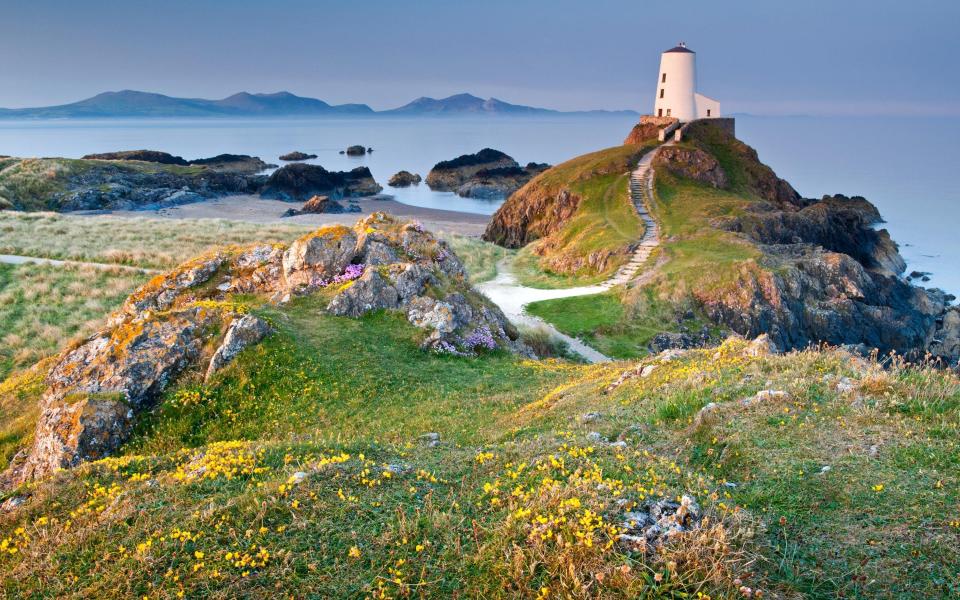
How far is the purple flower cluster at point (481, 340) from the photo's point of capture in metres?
22.4

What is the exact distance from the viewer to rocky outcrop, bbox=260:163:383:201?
104m

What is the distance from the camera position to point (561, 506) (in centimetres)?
704

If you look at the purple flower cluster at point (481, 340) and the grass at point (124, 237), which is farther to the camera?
the grass at point (124, 237)

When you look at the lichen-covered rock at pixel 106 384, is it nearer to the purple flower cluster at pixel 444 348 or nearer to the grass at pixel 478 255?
the purple flower cluster at pixel 444 348

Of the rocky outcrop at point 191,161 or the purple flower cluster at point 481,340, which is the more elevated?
the rocky outcrop at point 191,161

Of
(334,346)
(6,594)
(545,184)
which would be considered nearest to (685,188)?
(545,184)

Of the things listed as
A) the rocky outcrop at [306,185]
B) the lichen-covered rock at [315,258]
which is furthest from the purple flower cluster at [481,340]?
the rocky outcrop at [306,185]

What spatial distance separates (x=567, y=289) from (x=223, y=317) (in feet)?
95.3

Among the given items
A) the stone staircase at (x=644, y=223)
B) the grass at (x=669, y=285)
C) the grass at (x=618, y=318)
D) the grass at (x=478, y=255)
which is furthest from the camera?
the grass at (x=478, y=255)

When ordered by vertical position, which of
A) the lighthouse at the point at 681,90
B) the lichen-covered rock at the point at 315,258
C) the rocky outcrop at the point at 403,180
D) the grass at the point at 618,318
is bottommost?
the grass at the point at 618,318

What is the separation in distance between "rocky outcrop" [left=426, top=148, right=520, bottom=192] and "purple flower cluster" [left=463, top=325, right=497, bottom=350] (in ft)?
340

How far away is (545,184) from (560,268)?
70.6ft

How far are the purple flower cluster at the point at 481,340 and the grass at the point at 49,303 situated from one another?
19.5 metres

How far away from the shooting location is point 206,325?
18.1 metres
